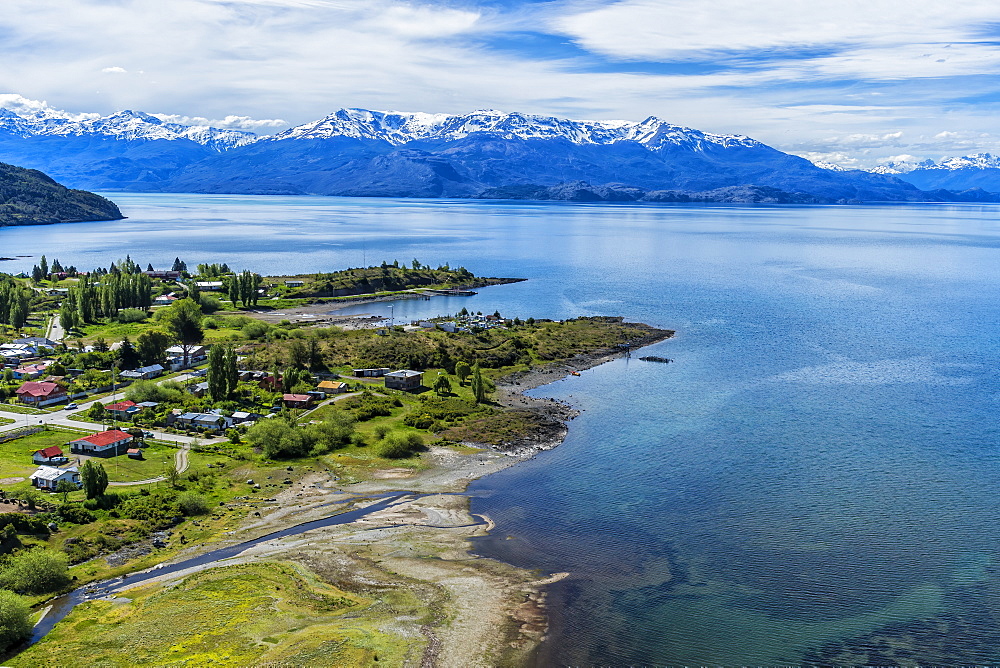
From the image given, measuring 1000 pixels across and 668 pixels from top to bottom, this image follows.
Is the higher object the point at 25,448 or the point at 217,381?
the point at 217,381

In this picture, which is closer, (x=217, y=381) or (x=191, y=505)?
(x=191, y=505)

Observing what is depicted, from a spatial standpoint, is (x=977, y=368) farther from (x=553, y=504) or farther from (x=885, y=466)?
(x=553, y=504)

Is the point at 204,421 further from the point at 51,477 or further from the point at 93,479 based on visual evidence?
the point at 93,479

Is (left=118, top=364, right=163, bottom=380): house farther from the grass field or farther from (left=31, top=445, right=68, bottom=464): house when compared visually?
the grass field

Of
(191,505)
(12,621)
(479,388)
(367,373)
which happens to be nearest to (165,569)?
(191,505)

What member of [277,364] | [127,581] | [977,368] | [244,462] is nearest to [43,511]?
[127,581]

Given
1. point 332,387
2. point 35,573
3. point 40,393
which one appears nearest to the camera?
point 35,573

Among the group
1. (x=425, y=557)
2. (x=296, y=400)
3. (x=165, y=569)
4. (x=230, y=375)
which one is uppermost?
(x=230, y=375)
